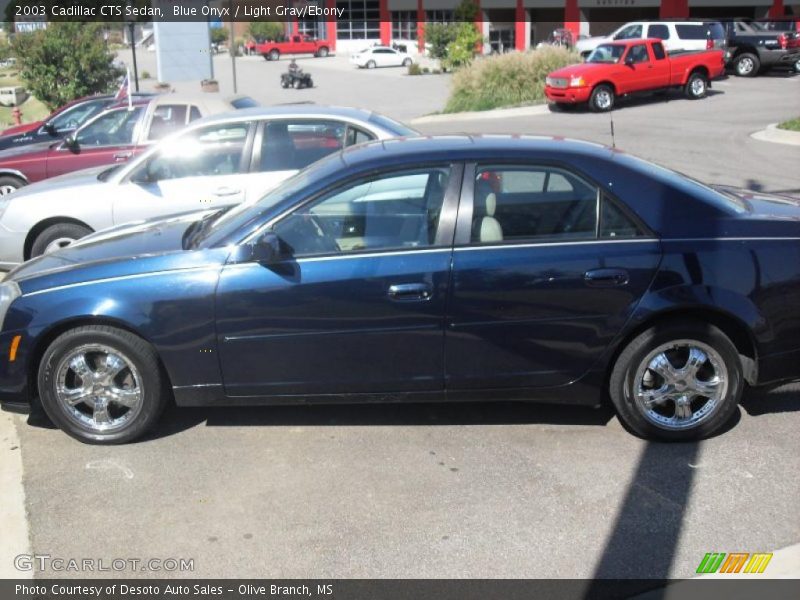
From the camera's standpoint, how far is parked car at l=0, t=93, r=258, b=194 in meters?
9.91

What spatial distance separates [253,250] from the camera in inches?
187

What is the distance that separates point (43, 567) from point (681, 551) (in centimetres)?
277

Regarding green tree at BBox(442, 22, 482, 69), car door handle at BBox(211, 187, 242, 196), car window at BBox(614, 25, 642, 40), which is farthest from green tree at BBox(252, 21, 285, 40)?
car door handle at BBox(211, 187, 242, 196)

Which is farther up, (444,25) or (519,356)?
(444,25)

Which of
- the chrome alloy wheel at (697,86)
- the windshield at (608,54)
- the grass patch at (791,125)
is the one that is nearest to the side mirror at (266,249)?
the grass patch at (791,125)

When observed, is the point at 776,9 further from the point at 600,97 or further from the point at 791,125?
the point at 791,125

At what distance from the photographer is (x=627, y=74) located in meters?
22.8

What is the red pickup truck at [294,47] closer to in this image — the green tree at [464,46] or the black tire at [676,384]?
the green tree at [464,46]

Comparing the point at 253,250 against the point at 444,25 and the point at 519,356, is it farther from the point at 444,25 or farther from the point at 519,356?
the point at 444,25

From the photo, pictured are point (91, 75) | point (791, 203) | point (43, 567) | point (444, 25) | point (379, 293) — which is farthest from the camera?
point (444, 25)

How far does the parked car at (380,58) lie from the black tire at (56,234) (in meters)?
46.8

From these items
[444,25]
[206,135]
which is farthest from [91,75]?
[444,25]

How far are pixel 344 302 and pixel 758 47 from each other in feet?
92.3

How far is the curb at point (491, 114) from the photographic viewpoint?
24.0 meters
